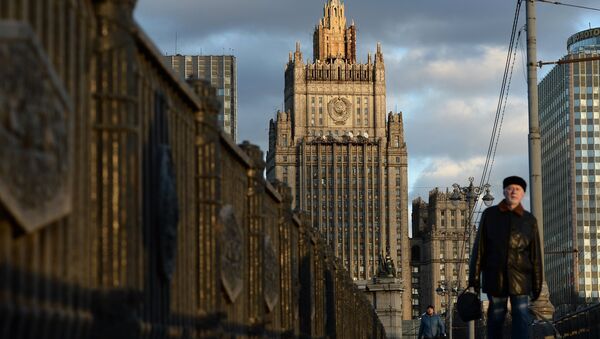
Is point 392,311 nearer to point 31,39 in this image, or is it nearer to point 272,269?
point 272,269

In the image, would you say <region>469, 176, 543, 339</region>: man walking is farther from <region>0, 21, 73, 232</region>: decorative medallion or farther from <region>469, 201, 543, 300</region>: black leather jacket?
<region>0, 21, 73, 232</region>: decorative medallion

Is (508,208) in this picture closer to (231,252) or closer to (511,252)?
(511,252)

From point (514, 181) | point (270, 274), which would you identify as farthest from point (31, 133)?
point (270, 274)

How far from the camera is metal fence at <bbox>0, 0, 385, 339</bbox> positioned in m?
8.33

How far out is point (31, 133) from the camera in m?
8.40

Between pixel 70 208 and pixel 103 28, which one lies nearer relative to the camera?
pixel 70 208

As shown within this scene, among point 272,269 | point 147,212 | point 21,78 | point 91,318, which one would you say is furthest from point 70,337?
point 272,269

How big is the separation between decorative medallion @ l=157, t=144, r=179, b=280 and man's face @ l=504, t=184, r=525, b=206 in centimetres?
443

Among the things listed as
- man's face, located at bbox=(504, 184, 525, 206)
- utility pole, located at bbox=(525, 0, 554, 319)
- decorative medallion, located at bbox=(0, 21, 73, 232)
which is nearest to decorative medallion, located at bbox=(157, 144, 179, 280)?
decorative medallion, located at bbox=(0, 21, 73, 232)

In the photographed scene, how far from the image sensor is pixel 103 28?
34.5 ft

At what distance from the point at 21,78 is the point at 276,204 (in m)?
17.6

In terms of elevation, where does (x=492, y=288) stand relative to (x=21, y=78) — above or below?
below

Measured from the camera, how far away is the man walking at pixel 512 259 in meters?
16.5

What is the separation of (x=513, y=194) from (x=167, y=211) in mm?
4832
